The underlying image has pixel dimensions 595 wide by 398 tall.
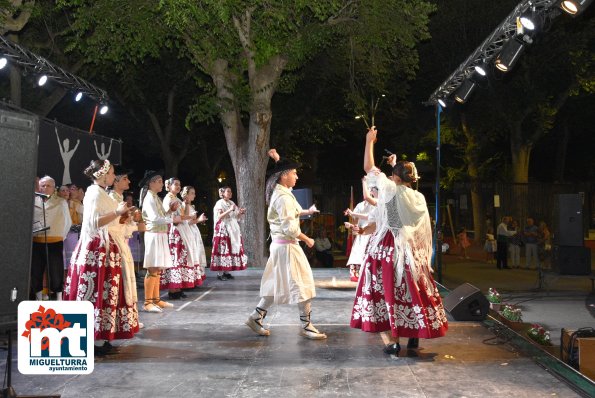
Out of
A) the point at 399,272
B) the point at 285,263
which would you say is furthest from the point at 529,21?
the point at 285,263

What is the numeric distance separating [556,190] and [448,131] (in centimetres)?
514

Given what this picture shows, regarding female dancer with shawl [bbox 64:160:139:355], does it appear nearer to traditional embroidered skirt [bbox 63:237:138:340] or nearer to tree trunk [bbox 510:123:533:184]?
traditional embroidered skirt [bbox 63:237:138:340]

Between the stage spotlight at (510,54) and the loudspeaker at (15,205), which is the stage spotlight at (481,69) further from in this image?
the loudspeaker at (15,205)

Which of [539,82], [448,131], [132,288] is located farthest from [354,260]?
[448,131]

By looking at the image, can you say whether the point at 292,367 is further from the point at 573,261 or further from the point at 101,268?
the point at 573,261

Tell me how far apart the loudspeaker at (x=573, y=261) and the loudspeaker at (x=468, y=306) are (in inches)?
208

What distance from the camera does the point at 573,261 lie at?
11797mm

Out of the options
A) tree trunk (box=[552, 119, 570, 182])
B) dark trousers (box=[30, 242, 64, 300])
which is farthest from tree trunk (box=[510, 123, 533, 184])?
dark trousers (box=[30, 242, 64, 300])

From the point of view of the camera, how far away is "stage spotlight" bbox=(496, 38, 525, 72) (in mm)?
9172

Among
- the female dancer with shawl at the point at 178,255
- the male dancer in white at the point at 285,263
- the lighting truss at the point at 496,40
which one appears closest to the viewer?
the male dancer in white at the point at 285,263

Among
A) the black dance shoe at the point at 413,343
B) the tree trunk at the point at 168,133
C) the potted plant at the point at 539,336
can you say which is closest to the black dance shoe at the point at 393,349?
the black dance shoe at the point at 413,343

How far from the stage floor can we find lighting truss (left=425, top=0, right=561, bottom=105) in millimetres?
3946

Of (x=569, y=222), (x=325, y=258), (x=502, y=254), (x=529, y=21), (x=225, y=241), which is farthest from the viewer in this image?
(x=502, y=254)

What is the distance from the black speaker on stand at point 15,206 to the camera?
3387mm
